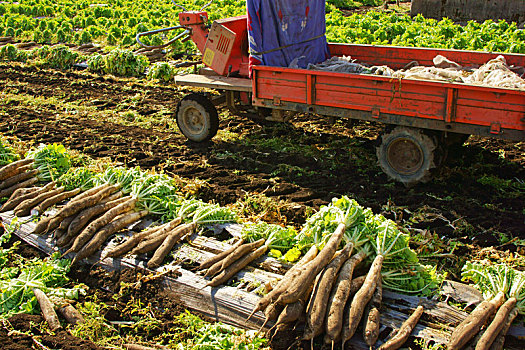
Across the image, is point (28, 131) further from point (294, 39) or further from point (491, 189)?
point (491, 189)

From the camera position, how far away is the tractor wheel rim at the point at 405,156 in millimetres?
7344

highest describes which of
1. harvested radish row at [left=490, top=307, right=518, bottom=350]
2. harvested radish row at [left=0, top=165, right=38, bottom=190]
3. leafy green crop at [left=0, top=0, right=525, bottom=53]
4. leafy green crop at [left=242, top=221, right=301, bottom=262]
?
leafy green crop at [left=0, top=0, right=525, bottom=53]

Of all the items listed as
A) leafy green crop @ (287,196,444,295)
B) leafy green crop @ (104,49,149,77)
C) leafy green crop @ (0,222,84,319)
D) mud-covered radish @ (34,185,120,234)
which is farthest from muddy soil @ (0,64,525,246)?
leafy green crop @ (104,49,149,77)

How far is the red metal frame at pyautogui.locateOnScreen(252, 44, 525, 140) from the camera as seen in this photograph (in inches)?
253

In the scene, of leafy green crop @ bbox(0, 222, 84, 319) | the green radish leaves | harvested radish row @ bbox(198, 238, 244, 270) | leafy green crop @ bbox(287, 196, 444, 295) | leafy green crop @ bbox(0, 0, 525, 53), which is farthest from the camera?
leafy green crop @ bbox(0, 0, 525, 53)

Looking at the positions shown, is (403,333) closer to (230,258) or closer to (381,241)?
(381,241)

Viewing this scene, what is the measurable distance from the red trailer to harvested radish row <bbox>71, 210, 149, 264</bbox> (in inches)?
123

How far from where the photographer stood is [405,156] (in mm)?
7473

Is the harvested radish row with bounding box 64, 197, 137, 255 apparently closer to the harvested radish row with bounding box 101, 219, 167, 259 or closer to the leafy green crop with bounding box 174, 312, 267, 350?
the harvested radish row with bounding box 101, 219, 167, 259

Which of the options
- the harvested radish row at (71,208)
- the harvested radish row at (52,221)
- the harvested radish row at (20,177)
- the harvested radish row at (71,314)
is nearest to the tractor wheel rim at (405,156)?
the harvested radish row at (71,208)

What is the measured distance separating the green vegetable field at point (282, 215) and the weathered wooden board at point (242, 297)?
0.01 m

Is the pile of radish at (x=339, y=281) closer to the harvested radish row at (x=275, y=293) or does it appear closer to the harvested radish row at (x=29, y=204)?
the harvested radish row at (x=275, y=293)

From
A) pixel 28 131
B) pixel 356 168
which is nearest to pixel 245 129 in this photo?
pixel 356 168

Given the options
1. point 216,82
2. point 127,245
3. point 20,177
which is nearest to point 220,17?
point 216,82
